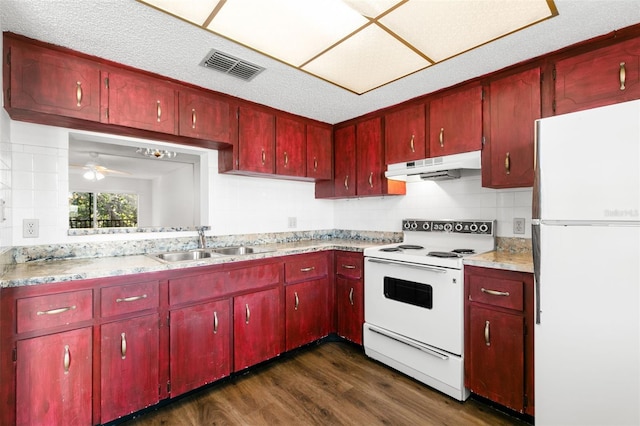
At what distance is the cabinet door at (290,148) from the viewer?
2939 mm

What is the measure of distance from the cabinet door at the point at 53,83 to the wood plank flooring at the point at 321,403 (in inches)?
76.3

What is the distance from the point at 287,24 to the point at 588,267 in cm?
190

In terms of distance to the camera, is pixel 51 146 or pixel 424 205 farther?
pixel 424 205

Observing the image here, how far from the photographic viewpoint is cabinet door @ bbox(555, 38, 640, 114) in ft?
5.44

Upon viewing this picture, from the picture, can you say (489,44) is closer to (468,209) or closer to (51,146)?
(468,209)

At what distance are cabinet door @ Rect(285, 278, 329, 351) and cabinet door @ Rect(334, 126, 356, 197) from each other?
39.4 inches

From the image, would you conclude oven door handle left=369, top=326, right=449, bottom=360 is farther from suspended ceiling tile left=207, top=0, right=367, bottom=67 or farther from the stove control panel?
suspended ceiling tile left=207, top=0, right=367, bottom=67

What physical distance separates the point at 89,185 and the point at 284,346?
12.5 ft

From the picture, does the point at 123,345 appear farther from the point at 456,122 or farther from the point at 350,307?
the point at 456,122

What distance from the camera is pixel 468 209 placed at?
261 centimetres

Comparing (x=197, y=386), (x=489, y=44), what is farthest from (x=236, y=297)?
(x=489, y=44)

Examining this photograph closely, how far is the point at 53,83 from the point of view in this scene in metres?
1.79

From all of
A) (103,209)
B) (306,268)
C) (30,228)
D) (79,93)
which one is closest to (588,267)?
(306,268)

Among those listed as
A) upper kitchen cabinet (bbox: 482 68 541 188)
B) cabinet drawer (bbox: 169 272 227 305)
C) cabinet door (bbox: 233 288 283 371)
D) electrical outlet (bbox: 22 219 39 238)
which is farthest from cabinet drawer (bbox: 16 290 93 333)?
upper kitchen cabinet (bbox: 482 68 541 188)
